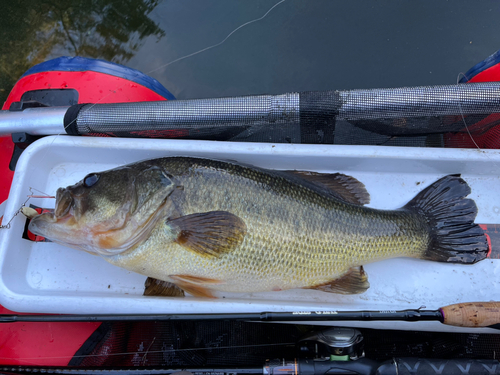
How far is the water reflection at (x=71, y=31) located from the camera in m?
3.39

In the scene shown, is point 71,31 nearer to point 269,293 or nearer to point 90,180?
point 90,180

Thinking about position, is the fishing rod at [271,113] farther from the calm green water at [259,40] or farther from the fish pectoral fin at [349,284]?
the calm green water at [259,40]

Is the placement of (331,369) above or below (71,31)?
below

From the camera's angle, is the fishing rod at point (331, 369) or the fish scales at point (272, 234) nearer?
the fishing rod at point (331, 369)

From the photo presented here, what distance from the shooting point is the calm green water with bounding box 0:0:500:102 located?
312 cm

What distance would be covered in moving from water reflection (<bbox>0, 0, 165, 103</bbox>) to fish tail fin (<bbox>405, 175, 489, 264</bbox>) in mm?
3145

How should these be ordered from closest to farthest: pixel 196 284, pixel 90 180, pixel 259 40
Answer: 1. pixel 90 180
2. pixel 196 284
3. pixel 259 40

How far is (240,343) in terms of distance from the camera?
2.11 metres

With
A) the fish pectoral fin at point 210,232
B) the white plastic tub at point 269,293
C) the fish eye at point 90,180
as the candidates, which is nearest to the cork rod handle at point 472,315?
the white plastic tub at point 269,293

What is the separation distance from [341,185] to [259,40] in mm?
2151

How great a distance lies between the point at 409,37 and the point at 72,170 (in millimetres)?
3390

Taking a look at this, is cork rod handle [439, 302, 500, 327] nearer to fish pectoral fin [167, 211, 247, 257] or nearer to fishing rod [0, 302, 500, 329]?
fishing rod [0, 302, 500, 329]

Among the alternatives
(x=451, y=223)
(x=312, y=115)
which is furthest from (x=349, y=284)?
(x=312, y=115)

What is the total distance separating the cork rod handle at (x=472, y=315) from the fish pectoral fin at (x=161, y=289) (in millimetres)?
1492
